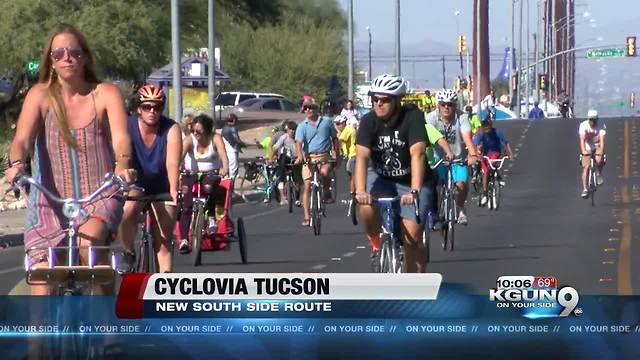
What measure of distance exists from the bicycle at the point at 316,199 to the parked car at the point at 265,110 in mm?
38802

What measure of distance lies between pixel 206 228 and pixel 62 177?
398 inches

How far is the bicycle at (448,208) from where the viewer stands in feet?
64.7

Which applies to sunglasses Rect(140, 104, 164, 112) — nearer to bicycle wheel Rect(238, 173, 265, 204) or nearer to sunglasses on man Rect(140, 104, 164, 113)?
sunglasses on man Rect(140, 104, 164, 113)

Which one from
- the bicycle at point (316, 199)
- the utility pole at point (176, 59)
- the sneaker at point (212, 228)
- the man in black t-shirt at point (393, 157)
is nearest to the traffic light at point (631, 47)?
the utility pole at point (176, 59)

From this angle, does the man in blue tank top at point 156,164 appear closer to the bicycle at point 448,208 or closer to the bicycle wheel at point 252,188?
the bicycle at point 448,208

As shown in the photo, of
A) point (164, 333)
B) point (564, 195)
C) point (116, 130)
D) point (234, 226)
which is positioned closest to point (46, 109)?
point (116, 130)

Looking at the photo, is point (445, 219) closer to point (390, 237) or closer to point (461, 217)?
point (461, 217)

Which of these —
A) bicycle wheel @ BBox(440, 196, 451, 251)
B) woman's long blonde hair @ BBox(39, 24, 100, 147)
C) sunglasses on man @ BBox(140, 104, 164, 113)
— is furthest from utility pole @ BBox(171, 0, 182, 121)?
woman's long blonde hair @ BBox(39, 24, 100, 147)

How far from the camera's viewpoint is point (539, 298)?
7242 millimetres

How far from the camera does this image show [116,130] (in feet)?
25.7

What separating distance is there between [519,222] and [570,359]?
1867 cm

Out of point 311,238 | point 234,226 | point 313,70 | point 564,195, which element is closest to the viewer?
point 234,226

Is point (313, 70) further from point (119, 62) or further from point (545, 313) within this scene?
point (545, 313)

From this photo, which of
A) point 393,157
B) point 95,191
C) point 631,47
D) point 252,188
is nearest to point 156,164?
point 393,157
